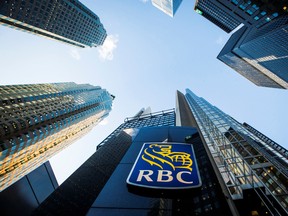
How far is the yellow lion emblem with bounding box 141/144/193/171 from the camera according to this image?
9.10 m

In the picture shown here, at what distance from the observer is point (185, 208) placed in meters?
8.28

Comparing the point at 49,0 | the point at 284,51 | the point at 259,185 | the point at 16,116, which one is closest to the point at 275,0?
the point at 284,51

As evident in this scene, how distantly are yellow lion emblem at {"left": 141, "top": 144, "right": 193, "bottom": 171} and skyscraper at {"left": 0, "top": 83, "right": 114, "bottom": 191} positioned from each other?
69668mm

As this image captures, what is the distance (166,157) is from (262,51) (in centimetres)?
14406

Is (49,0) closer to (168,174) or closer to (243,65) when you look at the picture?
(168,174)

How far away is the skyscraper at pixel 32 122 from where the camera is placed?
66562 mm

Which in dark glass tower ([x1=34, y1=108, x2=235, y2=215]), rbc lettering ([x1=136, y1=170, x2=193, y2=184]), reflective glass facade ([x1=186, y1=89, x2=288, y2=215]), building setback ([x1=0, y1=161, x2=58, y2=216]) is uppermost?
reflective glass facade ([x1=186, y1=89, x2=288, y2=215])

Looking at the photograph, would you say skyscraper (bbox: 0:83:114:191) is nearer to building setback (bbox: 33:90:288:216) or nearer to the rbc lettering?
building setback (bbox: 33:90:288:216)

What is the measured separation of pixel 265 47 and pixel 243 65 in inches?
2377

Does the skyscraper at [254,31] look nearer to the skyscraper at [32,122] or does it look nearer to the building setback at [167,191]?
the building setback at [167,191]

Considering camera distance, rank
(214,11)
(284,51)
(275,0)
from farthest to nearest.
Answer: (214,11) < (284,51) < (275,0)

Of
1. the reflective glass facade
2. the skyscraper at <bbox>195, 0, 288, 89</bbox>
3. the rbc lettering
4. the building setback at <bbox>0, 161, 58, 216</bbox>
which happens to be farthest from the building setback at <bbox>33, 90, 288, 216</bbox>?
the skyscraper at <bbox>195, 0, 288, 89</bbox>

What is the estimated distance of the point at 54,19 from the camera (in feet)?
337

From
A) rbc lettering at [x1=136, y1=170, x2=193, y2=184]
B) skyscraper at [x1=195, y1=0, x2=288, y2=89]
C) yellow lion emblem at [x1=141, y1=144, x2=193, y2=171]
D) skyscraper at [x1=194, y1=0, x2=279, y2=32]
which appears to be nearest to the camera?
rbc lettering at [x1=136, y1=170, x2=193, y2=184]
